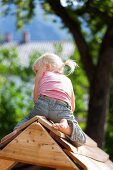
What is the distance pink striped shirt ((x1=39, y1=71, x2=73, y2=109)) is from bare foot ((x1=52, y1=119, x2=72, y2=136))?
1.01ft

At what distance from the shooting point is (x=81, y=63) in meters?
14.2

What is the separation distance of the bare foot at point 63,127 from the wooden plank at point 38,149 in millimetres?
116

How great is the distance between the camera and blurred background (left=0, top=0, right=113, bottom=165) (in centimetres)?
1261

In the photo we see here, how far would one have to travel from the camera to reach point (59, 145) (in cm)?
572

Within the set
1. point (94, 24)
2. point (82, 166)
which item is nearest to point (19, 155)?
point (82, 166)

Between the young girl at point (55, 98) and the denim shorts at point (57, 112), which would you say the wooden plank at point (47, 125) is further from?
the denim shorts at point (57, 112)

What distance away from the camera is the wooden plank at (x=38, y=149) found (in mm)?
5629

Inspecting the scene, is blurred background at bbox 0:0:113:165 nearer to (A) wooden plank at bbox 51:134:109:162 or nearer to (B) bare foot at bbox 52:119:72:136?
(A) wooden plank at bbox 51:134:109:162

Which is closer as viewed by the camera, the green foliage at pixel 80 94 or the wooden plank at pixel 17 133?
the wooden plank at pixel 17 133

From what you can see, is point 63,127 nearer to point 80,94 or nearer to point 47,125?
point 47,125

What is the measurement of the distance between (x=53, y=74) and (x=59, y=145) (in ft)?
2.79

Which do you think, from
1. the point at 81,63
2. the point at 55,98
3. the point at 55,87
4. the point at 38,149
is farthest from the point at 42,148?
the point at 81,63

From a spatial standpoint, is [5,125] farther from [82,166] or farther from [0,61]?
[82,166]

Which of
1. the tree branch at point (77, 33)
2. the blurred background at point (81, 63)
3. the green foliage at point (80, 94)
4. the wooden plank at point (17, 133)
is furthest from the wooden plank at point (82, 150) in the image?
the green foliage at point (80, 94)
